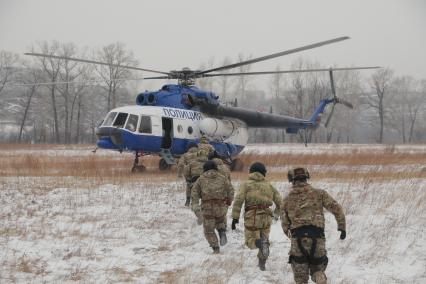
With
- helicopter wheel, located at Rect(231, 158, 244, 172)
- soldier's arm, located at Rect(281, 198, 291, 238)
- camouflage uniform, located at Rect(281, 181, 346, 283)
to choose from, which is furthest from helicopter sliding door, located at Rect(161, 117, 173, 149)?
camouflage uniform, located at Rect(281, 181, 346, 283)

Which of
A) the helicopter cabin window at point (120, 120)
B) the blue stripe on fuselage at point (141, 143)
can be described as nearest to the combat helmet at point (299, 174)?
the blue stripe on fuselage at point (141, 143)

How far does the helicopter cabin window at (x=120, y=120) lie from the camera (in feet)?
53.2

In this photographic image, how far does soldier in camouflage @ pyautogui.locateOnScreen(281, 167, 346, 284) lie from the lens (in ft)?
17.7

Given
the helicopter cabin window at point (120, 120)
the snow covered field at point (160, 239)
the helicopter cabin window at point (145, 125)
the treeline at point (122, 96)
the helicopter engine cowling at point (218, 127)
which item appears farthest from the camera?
the treeline at point (122, 96)

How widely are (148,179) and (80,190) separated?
2.70 m

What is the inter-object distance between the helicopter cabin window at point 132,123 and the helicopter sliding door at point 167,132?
3.91 feet

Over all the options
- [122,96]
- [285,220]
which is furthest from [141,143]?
[122,96]

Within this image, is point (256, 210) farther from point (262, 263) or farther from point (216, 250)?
point (216, 250)

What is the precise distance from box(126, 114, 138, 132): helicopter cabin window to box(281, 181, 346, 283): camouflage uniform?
1134 centimetres

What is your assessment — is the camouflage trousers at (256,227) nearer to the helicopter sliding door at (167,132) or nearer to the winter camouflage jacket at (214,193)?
the winter camouflage jacket at (214,193)

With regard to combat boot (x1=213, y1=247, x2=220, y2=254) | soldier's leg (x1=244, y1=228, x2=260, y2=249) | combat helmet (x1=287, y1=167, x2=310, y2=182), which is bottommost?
combat boot (x1=213, y1=247, x2=220, y2=254)

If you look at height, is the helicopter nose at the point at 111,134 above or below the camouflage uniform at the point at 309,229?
above

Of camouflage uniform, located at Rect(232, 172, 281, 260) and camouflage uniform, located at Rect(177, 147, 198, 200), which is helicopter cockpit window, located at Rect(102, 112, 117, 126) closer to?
camouflage uniform, located at Rect(177, 147, 198, 200)

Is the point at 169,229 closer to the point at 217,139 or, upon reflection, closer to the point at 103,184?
the point at 103,184
